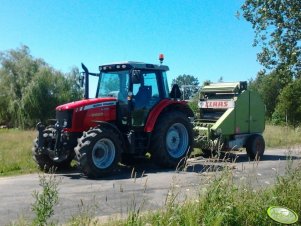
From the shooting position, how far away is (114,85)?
11.6m

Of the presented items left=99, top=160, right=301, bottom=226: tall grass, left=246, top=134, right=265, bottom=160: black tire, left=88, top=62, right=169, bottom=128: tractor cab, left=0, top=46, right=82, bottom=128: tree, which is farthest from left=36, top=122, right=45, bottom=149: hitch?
left=0, top=46, right=82, bottom=128: tree

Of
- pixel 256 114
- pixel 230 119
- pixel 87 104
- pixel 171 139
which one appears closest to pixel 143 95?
pixel 171 139

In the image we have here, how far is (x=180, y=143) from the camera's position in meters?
12.2

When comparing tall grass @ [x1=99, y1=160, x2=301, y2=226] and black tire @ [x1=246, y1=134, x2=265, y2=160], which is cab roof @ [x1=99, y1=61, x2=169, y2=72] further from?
tall grass @ [x1=99, y1=160, x2=301, y2=226]

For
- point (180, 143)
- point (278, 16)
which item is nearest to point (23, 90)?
point (278, 16)

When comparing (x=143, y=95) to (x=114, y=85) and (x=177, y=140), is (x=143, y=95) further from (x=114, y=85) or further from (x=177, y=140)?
(x=177, y=140)

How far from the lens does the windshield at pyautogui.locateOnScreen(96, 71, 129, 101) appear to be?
37.1 ft

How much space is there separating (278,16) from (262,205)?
14.3 m

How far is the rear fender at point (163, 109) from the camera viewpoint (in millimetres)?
11296

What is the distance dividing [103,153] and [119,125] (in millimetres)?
1161

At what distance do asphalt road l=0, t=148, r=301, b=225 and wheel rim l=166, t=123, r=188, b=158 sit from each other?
2.28 ft

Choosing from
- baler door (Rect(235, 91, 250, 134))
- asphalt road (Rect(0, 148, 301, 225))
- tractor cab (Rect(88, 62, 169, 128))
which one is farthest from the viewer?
baler door (Rect(235, 91, 250, 134))

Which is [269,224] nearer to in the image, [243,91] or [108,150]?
[108,150]

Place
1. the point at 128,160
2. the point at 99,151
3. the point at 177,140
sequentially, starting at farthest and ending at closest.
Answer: the point at 128,160 < the point at 177,140 < the point at 99,151
